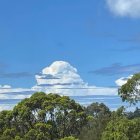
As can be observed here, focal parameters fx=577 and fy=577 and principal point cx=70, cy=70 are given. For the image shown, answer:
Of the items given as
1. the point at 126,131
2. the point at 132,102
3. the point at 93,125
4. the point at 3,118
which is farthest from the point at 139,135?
the point at 3,118

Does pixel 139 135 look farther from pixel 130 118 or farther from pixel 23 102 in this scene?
pixel 23 102

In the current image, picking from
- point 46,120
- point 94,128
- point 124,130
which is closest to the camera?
point 124,130

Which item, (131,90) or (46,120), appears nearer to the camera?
(131,90)

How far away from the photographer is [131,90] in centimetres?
5409

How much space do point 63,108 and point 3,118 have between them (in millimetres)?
8127

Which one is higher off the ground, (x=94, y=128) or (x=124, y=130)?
(x=94, y=128)

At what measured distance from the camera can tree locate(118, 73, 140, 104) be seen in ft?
176

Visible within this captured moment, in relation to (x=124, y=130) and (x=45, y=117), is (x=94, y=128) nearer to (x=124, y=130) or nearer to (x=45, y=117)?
(x=45, y=117)

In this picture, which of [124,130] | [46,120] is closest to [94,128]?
[46,120]

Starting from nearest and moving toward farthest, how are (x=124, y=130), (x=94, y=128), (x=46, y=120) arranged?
1. (x=124, y=130)
2. (x=94, y=128)
3. (x=46, y=120)

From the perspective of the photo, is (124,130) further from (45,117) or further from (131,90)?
(45,117)

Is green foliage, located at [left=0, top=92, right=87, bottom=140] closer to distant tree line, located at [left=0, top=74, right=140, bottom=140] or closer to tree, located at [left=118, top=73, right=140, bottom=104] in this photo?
distant tree line, located at [left=0, top=74, right=140, bottom=140]

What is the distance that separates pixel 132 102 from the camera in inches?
2130

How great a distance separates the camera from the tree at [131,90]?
53566 mm
